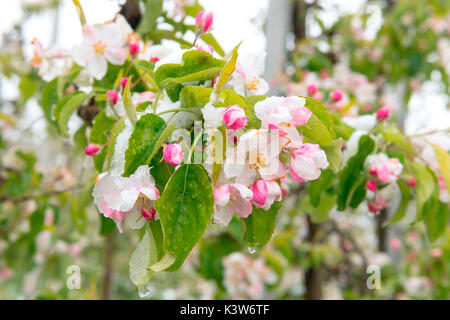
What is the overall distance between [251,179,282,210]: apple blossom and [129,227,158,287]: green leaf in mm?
125

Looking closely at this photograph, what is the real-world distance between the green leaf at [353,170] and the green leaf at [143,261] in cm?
36

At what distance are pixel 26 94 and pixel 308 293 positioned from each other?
1.52 metres

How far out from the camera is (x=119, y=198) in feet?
1.45

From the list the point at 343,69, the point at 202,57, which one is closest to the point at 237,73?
the point at 202,57

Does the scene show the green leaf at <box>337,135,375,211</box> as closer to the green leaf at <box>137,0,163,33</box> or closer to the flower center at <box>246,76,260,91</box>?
the flower center at <box>246,76,260,91</box>

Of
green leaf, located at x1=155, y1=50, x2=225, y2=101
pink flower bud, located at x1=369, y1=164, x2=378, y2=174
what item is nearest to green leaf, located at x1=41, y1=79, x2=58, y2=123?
green leaf, located at x1=155, y1=50, x2=225, y2=101

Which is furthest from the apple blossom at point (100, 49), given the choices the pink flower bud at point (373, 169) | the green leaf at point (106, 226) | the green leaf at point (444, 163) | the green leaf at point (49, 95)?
the green leaf at point (444, 163)

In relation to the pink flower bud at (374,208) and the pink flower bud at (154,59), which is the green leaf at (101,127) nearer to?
the pink flower bud at (154,59)

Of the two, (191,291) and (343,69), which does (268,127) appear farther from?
(191,291)

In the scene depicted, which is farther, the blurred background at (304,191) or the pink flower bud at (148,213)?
the blurred background at (304,191)

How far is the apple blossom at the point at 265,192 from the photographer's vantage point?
17.6 inches

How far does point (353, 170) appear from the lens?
0.68 m

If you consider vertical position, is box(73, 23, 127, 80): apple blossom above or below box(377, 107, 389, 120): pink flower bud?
above

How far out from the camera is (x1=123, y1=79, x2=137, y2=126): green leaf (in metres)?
0.44
